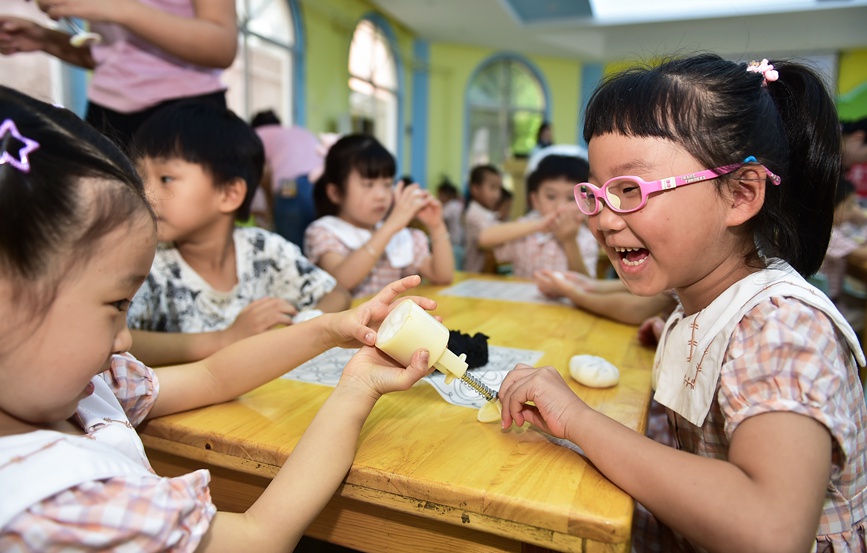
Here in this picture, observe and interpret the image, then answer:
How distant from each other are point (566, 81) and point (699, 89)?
1226cm

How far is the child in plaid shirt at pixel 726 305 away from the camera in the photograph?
2.27ft

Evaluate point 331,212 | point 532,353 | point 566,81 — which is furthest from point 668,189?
point 566,81

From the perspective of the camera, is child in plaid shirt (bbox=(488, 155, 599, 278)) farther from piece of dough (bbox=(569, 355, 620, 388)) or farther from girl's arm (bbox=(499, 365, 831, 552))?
girl's arm (bbox=(499, 365, 831, 552))

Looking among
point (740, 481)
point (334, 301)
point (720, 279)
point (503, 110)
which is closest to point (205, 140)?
point (334, 301)

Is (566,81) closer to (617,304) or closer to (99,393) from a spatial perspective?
(617,304)

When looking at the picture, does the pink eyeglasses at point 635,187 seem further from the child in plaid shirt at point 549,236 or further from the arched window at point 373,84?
the arched window at point 373,84

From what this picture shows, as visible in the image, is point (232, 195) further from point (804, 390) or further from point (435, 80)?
point (435, 80)

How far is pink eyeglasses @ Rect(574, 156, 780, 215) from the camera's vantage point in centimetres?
89

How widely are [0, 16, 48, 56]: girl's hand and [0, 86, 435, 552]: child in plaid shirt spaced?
121cm

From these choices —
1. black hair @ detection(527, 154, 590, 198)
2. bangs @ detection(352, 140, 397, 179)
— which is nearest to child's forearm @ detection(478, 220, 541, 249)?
black hair @ detection(527, 154, 590, 198)

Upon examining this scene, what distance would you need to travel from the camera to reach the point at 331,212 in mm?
2658

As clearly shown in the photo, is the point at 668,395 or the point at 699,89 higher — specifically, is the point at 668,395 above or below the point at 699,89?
below

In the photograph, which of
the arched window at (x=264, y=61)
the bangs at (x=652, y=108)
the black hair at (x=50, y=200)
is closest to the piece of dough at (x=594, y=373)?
the bangs at (x=652, y=108)

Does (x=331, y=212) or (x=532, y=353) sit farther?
(x=331, y=212)
